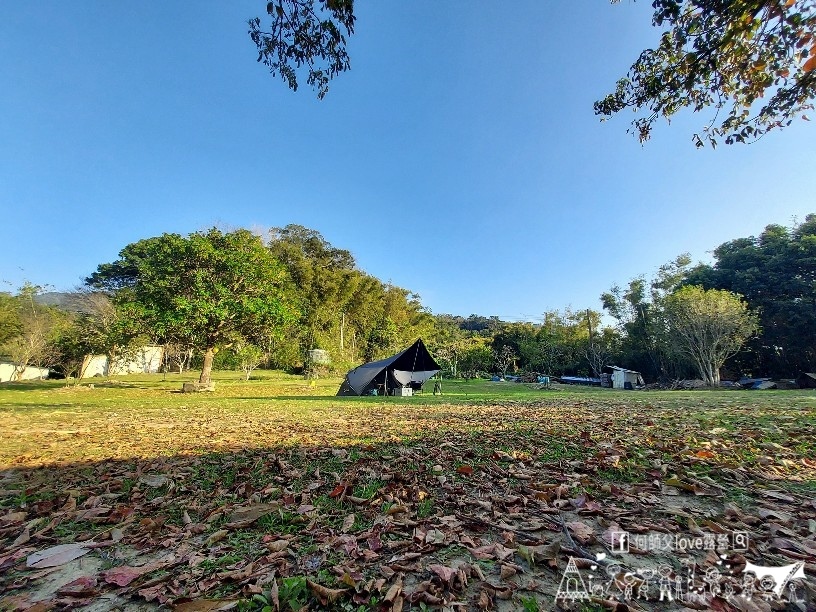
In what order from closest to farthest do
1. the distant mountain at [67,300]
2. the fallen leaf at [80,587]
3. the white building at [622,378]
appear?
the fallen leaf at [80,587] < the white building at [622,378] < the distant mountain at [67,300]

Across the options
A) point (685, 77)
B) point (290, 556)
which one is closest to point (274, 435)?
point (290, 556)

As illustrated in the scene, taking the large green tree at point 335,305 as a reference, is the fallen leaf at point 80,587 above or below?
below

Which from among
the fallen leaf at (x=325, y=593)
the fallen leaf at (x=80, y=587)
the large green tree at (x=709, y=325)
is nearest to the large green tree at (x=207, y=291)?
the fallen leaf at (x=80, y=587)

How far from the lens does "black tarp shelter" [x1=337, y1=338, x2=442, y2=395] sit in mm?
13172

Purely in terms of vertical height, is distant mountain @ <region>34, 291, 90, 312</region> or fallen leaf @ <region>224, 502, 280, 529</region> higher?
distant mountain @ <region>34, 291, 90, 312</region>

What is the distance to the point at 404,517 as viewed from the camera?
83.7 inches

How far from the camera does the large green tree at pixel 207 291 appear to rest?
12320mm

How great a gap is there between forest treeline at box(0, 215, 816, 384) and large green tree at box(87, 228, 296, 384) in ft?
0.17

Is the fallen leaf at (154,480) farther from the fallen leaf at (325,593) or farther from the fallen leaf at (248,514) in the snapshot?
the fallen leaf at (325,593)

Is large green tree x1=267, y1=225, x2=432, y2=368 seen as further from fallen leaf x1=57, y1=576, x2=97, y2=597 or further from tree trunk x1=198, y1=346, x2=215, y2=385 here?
fallen leaf x1=57, y1=576, x2=97, y2=597

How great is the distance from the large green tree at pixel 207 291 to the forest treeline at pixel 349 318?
0.05 meters

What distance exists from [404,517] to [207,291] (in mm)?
12864

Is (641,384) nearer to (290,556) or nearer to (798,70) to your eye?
(798,70)

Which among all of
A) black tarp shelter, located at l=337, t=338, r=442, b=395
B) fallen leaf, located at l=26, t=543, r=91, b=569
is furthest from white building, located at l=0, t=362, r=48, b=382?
fallen leaf, located at l=26, t=543, r=91, b=569
